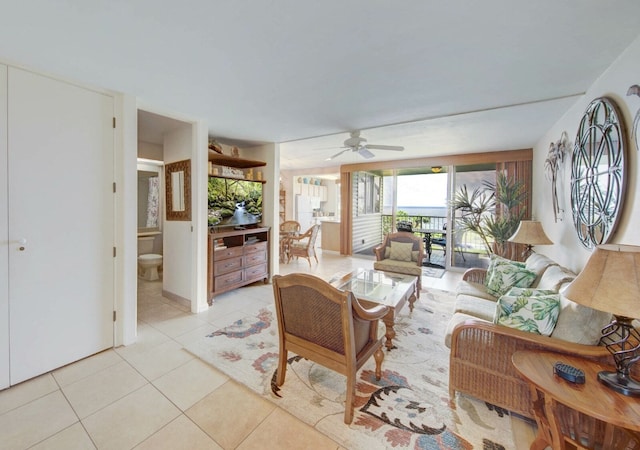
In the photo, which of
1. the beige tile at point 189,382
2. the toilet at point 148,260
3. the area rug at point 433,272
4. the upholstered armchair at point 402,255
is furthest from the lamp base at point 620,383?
the toilet at point 148,260

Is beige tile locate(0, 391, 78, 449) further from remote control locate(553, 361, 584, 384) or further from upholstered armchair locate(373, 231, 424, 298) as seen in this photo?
upholstered armchair locate(373, 231, 424, 298)

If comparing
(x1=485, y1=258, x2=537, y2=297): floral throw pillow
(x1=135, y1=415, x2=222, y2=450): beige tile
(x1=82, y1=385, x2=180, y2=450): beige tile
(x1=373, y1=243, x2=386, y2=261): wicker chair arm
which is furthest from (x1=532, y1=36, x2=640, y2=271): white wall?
(x1=82, y1=385, x2=180, y2=450): beige tile

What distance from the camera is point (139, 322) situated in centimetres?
287

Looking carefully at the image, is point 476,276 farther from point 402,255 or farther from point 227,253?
point 227,253

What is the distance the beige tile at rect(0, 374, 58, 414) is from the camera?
1.71 meters

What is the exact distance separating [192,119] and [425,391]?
11.7 feet

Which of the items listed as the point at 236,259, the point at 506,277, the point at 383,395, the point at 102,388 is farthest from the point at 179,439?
the point at 506,277

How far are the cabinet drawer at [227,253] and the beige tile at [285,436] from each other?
2288mm

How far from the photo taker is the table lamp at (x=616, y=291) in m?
1.00

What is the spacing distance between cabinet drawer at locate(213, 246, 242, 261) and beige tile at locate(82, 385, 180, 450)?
1819mm

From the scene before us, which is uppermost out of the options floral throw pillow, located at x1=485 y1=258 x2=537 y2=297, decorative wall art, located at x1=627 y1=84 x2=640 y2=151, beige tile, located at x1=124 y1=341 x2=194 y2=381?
decorative wall art, located at x1=627 y1=84 x2=640 y2=151

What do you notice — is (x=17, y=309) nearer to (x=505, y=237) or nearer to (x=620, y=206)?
(x=620, y=206)

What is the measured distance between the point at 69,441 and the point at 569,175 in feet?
14.8

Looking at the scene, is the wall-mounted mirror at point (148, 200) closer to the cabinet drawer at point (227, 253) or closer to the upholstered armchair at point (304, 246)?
the cabinet drawer at point (227, 253)
